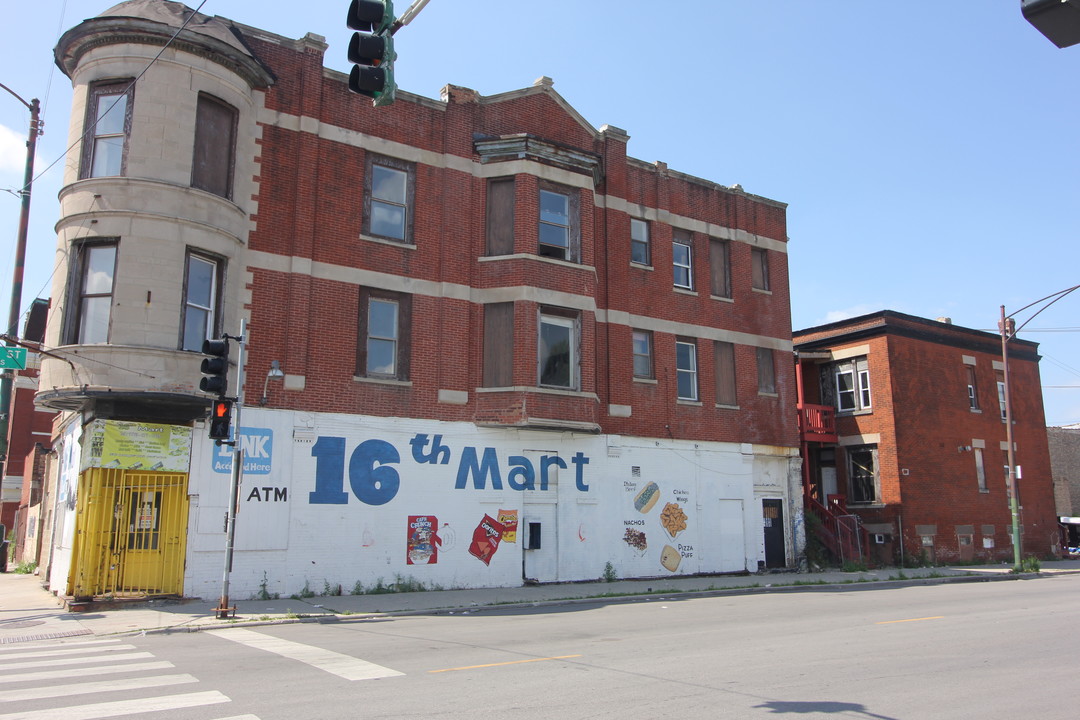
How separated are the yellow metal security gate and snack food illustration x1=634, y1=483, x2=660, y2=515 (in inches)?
469

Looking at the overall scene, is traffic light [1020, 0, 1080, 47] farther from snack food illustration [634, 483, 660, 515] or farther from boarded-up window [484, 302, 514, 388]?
snack food illustration [634, 483, 660, 515]

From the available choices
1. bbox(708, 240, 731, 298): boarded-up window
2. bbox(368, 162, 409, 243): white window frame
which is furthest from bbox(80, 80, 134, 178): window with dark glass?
bbox(708, 240, 731, 298): boarded-up window

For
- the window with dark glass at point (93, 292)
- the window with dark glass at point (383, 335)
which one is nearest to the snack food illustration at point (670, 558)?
the window with dark glass at point (383, 335)

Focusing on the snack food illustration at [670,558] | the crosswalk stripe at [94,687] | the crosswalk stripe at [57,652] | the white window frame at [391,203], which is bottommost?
the crosswalk stripe at [57,652]

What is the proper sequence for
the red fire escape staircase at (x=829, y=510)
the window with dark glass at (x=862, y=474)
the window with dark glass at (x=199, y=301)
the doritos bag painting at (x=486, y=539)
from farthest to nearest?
1. the window with dark glass at (x=862, y=474)
2. the red fire escape staircase at (x=829, y=510)
3. the doritos bag painting at (x=486, y=539)
4. the window with dark glass at (x=199, y=301)

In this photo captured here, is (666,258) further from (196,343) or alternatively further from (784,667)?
(784,667)

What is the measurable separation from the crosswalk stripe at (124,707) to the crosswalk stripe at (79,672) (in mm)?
1742

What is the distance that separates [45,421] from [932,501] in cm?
4280

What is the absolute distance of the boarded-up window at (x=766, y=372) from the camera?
26.9 m

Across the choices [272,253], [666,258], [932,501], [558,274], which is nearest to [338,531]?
[272,253]

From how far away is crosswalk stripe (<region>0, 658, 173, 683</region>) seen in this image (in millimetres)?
8531

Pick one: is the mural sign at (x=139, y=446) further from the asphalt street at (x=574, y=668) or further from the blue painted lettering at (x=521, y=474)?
the blue painted lettering at (x=521, y=474)

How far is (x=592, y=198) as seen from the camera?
22.5 m

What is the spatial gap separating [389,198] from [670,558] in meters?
12.7
